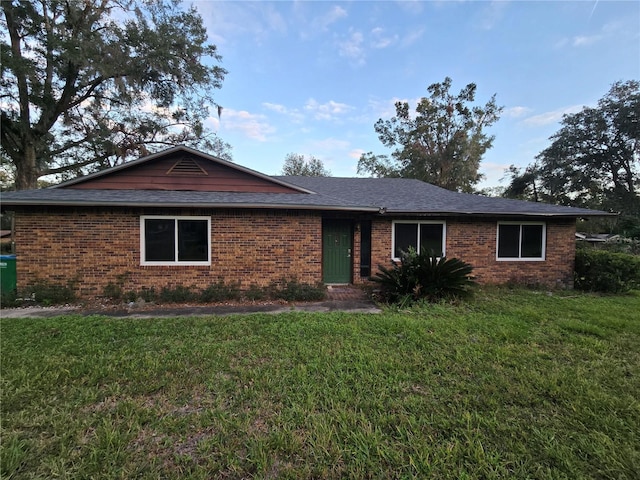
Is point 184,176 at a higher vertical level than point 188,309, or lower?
higher

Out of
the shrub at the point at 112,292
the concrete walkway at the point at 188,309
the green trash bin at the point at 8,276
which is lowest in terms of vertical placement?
the concrete walkway at the point at 188,309

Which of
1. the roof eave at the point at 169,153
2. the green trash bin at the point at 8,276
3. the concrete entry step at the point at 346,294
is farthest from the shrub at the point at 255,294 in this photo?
the green trash bin at the point at 8,276

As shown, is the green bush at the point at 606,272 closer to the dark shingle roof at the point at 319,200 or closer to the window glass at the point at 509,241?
the dark shingle roof at the point at 319,200

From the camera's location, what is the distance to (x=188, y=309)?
238 inches

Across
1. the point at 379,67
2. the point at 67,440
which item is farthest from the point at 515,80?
the point at 67,440

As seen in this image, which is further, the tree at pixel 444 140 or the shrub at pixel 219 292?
the tree at pixel 444 140

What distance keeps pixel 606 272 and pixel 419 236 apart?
16.6 feet

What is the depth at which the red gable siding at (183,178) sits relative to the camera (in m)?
7.68

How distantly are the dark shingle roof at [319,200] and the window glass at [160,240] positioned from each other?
2.12ft

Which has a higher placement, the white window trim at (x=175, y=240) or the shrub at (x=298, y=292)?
the white window trim at (x=175, y=240)

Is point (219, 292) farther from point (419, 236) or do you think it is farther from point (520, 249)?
point (520, 249)

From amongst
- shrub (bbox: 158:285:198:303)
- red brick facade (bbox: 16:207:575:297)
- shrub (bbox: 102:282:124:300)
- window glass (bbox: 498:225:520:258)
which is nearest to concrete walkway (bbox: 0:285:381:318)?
shrub (bbox: 158:285:198:303)

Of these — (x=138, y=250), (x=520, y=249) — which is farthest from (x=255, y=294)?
(x=520, y=249)

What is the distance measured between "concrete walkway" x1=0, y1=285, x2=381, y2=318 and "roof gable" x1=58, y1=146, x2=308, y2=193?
131 inches
